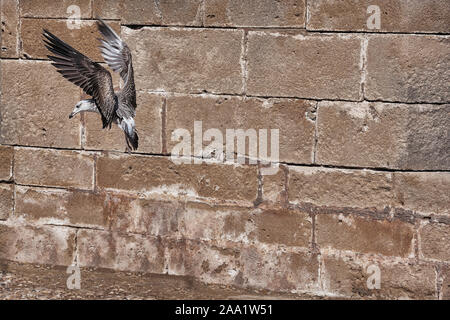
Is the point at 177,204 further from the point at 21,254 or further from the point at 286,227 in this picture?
the point at 21,254

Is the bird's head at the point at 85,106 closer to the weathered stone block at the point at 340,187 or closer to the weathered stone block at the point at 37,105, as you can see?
the weathered stone block at the point at 37,105

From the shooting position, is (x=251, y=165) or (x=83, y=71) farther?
(x=251, y=165)

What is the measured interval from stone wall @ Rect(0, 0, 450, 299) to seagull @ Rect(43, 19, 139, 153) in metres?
0.76

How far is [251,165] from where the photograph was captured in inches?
205

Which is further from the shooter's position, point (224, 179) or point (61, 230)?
point (61, 230)

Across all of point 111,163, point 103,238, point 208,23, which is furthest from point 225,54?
point 103,238

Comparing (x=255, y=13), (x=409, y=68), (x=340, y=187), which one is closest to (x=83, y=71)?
(x=255, y=13)

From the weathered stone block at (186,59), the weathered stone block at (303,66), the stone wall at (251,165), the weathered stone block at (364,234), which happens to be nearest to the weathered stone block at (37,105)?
the stone wall at (251,165)

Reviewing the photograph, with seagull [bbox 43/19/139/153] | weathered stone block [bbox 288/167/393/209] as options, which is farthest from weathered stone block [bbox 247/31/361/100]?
seagull [bbox 43/19/139/153]

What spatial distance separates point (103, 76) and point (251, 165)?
5.36 ft

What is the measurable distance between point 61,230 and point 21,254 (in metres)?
0.47

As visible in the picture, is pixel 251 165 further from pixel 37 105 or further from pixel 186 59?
pixel 37 105

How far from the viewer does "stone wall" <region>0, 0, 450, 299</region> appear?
4.88 m

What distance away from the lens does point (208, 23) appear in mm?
5109
